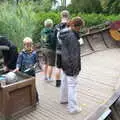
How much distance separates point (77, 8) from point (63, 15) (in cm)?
2058

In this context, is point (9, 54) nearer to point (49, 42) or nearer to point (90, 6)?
point (49, 42)

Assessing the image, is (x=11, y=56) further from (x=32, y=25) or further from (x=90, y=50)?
(x=90, y=50)

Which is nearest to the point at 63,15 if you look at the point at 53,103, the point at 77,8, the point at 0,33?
the point at 53,103

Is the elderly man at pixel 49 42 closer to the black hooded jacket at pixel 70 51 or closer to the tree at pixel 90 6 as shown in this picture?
the black hooded jacket at pixel 70 51

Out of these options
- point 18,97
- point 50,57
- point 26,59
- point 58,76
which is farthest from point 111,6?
point 18,97

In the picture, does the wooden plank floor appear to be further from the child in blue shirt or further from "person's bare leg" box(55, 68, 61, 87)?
the child in blue shirt

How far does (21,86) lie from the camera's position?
5.25 metres

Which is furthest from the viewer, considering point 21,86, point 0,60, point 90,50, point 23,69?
point 90,50

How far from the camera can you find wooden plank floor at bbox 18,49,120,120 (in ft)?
18.0

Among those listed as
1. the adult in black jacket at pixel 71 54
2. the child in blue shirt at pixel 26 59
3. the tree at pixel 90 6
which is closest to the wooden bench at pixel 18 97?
the child in blue shirt at pixel 26 59

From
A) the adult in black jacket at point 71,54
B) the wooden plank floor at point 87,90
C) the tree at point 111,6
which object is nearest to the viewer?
the adult in black jacket at point 71,54

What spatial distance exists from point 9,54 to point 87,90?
2183 mm

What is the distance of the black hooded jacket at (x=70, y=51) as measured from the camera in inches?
207

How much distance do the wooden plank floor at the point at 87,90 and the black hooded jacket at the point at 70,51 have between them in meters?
0.75
